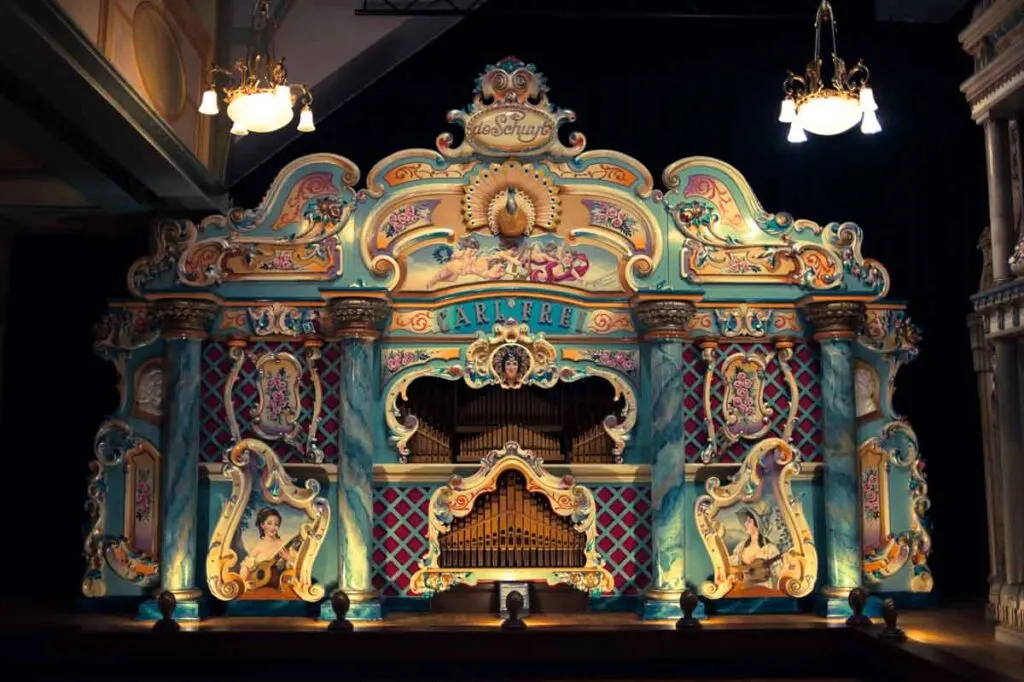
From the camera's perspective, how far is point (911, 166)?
11125mm

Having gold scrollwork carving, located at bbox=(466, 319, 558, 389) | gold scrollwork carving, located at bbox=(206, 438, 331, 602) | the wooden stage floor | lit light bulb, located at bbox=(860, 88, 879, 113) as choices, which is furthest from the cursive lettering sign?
the wooden stage floor

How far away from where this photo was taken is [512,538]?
922 cm

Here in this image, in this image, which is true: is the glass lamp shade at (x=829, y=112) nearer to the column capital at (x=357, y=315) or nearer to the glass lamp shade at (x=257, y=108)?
the glass lamp shade at (x=257, y=108)

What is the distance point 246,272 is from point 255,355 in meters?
0.68

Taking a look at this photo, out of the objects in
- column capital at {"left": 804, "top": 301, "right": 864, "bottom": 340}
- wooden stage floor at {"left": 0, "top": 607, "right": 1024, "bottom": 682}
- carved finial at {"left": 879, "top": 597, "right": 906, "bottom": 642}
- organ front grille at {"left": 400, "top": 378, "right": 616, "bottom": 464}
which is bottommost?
wooden stage floor at {"left": 0, "top": 607, "right": 1024, "bottom": 682}

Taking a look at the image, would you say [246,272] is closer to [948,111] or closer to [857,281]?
[857,281]

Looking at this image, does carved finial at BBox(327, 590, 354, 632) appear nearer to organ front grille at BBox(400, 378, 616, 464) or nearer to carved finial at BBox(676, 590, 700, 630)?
organ front grille at BBox(400, 378, 616, 464)

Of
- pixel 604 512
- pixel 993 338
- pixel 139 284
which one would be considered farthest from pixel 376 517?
pixel 993 338

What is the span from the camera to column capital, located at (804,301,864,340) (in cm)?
913

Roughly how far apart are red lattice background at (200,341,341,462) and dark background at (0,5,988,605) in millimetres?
1946

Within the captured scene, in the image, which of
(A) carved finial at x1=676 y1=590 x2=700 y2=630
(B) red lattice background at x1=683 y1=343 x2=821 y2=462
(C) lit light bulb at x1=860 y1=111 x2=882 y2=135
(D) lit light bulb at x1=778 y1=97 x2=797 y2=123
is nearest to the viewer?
(C) lit light bulb at x1=860 y1=111 x2=882 y2=135

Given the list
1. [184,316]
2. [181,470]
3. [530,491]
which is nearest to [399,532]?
[530,491]

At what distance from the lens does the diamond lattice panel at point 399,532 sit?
9320mm

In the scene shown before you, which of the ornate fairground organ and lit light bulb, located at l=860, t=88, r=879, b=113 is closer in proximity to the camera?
lit light bulb, located at l=860, t=88, r=879, b=113
